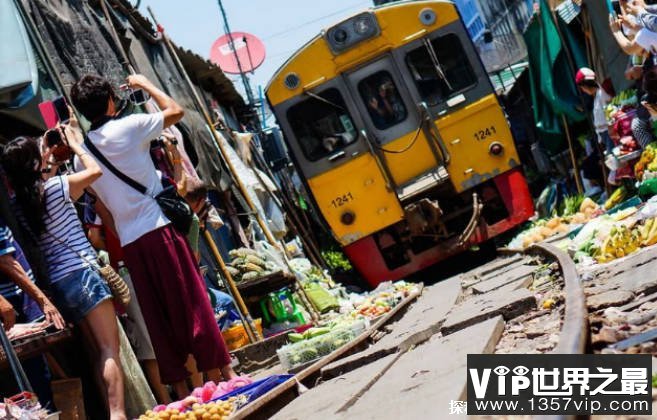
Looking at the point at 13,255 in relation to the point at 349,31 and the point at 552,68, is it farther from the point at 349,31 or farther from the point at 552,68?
the point at 552,68

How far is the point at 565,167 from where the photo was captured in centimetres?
1775

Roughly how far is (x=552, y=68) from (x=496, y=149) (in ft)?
9.18

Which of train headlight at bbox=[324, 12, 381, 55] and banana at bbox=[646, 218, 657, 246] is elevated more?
train headlight at bbox=[324, 12, 381, 55]

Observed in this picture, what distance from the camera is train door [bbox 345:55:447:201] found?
12.6 m

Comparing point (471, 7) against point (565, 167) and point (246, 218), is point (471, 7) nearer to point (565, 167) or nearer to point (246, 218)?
point (565, 167)

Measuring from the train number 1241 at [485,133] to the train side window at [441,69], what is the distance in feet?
2.12

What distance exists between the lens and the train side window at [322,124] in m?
12.9

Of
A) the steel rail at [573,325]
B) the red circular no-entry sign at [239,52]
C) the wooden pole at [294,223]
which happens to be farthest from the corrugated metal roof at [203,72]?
the steel rail at [573,325]

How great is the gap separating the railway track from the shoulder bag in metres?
1.19

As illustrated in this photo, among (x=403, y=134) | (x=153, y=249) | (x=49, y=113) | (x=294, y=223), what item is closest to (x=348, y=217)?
(x=403, y=134)

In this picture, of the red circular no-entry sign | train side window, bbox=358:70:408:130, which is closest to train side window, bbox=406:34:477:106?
train side window, bbox=358:70:408:130

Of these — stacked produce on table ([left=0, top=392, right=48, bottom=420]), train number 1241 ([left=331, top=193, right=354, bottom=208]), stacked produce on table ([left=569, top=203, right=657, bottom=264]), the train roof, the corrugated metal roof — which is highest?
the corrugated metal roof

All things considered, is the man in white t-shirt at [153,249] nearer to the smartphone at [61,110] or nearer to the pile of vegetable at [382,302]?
the smartphone at [61,110]

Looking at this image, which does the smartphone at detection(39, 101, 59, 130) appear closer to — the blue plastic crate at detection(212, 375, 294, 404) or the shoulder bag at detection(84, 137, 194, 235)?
the shoulder bag at detection(84, 137, 194, 235)
